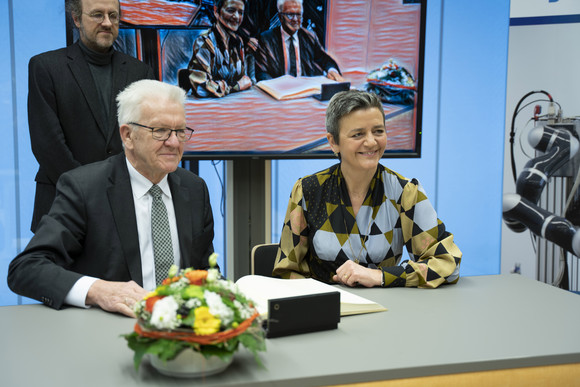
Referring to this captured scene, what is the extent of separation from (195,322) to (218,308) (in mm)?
56

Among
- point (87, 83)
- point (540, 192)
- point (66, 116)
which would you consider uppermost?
point (87, 83)

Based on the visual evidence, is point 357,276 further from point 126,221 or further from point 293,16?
point 293,16

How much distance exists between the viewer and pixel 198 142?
3.48 meters

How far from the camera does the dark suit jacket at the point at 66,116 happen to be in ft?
9.22

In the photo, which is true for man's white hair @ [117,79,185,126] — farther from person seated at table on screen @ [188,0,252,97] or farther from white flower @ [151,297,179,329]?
person seated at table on screen @ [188,0,252,97]

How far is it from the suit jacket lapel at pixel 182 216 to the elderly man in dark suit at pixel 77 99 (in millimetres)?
851

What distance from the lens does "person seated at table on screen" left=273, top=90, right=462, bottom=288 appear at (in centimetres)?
221

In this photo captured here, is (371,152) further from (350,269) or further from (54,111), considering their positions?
(54,111)

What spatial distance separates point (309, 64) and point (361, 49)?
1.23ft

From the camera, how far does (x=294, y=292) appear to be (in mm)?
1706

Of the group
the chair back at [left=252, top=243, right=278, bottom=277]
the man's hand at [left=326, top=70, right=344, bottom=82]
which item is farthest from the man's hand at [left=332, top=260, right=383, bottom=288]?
the man's hand at [left=326, top=70, right=344, bottom=82]

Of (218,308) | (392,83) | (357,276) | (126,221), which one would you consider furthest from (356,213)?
(392,83)

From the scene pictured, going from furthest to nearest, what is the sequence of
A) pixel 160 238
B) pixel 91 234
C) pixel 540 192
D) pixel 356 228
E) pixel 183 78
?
pixel 540 192 < pixel 183 78 < pixel 356 228 < pixel 160 238 < pixel 91 234

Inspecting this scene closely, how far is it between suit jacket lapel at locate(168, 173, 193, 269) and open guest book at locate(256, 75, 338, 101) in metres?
1.47
